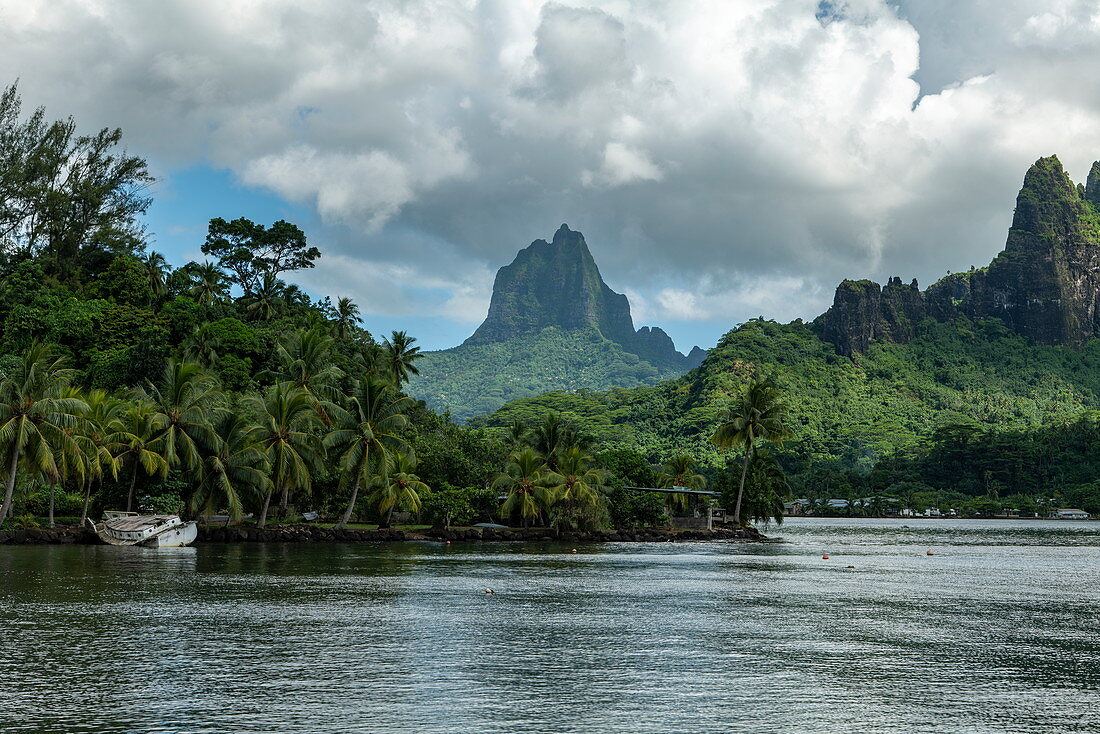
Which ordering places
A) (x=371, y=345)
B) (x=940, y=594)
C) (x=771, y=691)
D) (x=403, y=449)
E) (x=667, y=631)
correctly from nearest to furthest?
(x=771, y=691) < (x=667, y=631) < (x=940, y=594) < (x=403, y=449) < (x=371, y=345)

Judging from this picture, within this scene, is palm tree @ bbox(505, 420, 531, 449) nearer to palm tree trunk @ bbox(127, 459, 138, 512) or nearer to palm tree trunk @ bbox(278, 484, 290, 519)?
palm tree trunk @ bbox(278, 484, 290, 519)

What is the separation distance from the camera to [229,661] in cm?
2391

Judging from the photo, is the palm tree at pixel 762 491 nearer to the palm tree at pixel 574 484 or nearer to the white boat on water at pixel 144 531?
the palm tree at pixel 574 484

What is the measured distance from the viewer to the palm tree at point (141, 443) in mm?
65644

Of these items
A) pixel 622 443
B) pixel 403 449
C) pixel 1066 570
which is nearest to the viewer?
pixel 1066 570

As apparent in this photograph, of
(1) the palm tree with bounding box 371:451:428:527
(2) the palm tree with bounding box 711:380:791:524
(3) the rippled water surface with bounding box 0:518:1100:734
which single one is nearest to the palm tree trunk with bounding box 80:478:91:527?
(3) the rippled water surface with bounding box 0:518:1100:734

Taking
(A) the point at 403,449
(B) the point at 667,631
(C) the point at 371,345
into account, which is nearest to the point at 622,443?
(C) the point at 371,345

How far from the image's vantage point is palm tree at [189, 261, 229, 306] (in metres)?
101

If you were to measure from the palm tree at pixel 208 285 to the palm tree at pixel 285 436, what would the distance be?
33843mm

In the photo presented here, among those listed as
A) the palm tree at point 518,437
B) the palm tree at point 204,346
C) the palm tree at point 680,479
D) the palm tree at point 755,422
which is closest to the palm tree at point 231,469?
the palm tree at point 204,346

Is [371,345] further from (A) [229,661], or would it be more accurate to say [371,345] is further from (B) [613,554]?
(A) [229,661]

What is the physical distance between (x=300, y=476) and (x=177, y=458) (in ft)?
29.1

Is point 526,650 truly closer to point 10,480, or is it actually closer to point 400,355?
point 10,480

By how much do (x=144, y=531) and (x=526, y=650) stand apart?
45.3 meters
